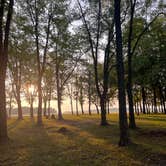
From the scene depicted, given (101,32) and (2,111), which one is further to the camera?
(101,32)

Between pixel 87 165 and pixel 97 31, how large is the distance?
18.3 m

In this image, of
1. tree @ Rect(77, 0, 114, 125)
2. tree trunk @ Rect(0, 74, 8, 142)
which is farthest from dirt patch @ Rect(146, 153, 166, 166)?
tree @ Rect(77, 0, 114, 125)

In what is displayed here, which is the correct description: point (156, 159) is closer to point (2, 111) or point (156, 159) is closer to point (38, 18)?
point (2, 111)

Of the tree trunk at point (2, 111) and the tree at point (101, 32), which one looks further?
the tree at point (101, 32)

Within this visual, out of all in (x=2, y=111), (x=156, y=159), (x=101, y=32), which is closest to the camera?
(x=156, y=159)

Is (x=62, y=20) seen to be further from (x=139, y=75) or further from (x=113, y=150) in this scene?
(x=113, y=150)

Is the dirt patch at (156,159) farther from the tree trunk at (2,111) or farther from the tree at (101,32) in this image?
the tree at (101,32)

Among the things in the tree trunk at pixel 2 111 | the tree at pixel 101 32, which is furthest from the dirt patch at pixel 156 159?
the tree at pixel 101 32

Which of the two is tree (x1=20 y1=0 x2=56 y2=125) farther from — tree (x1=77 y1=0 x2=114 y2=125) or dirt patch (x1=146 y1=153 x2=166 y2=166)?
dirt patch (x1=146 y1=153 x2=166 y2=166)

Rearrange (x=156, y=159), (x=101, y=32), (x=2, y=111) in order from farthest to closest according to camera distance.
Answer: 1. (x=101, y=32)
2. (x=2, y=111)
3. (x=156, y=159)

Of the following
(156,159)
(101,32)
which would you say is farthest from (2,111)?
(101,32)

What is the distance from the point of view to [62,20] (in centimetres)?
2600

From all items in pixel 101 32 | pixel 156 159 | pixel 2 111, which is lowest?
pixel 156 159

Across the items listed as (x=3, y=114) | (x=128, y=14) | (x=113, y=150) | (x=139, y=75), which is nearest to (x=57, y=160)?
(x=113, y=150)
